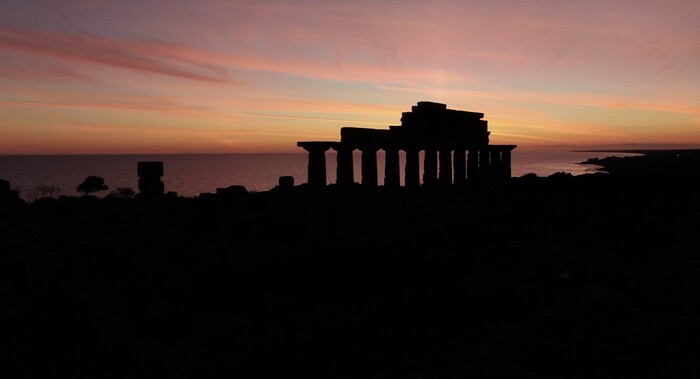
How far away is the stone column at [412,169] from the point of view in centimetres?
2200

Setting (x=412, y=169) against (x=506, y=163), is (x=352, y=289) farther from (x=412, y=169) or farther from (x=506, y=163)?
(x=506, y=163)

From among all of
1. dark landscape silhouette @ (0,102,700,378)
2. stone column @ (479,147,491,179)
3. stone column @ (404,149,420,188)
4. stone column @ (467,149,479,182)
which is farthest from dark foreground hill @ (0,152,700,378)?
stone column @ (479,147,491,179)

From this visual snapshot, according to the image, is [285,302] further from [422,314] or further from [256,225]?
[256,225]

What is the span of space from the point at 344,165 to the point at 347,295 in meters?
7.57

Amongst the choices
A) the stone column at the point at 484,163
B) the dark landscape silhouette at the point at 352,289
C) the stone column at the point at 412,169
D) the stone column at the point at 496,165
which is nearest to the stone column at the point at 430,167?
the dark landscape silhouette at the point at 352,289

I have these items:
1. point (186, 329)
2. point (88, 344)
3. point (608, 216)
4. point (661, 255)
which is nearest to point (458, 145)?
point (608, 216)

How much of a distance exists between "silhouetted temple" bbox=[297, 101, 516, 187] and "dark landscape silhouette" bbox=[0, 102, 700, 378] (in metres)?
0.11

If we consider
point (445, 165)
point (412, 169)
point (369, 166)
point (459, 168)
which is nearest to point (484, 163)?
point (459, 168)

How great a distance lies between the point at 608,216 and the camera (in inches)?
881

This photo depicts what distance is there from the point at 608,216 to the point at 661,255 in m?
7.52

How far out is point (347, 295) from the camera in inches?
480

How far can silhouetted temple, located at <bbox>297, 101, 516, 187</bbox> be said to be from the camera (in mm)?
18734

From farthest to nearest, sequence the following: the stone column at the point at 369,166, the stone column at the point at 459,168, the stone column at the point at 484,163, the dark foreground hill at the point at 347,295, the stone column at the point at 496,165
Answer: the stone column at the point at 496,165, the stone column at the point at 484,163, the stone column at the point at 459,168, the stone column at the point at 369,166, the dark foreground hill at the point at 347,295

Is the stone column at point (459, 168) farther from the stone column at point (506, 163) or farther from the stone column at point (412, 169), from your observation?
the stone column at point (506, 163)
